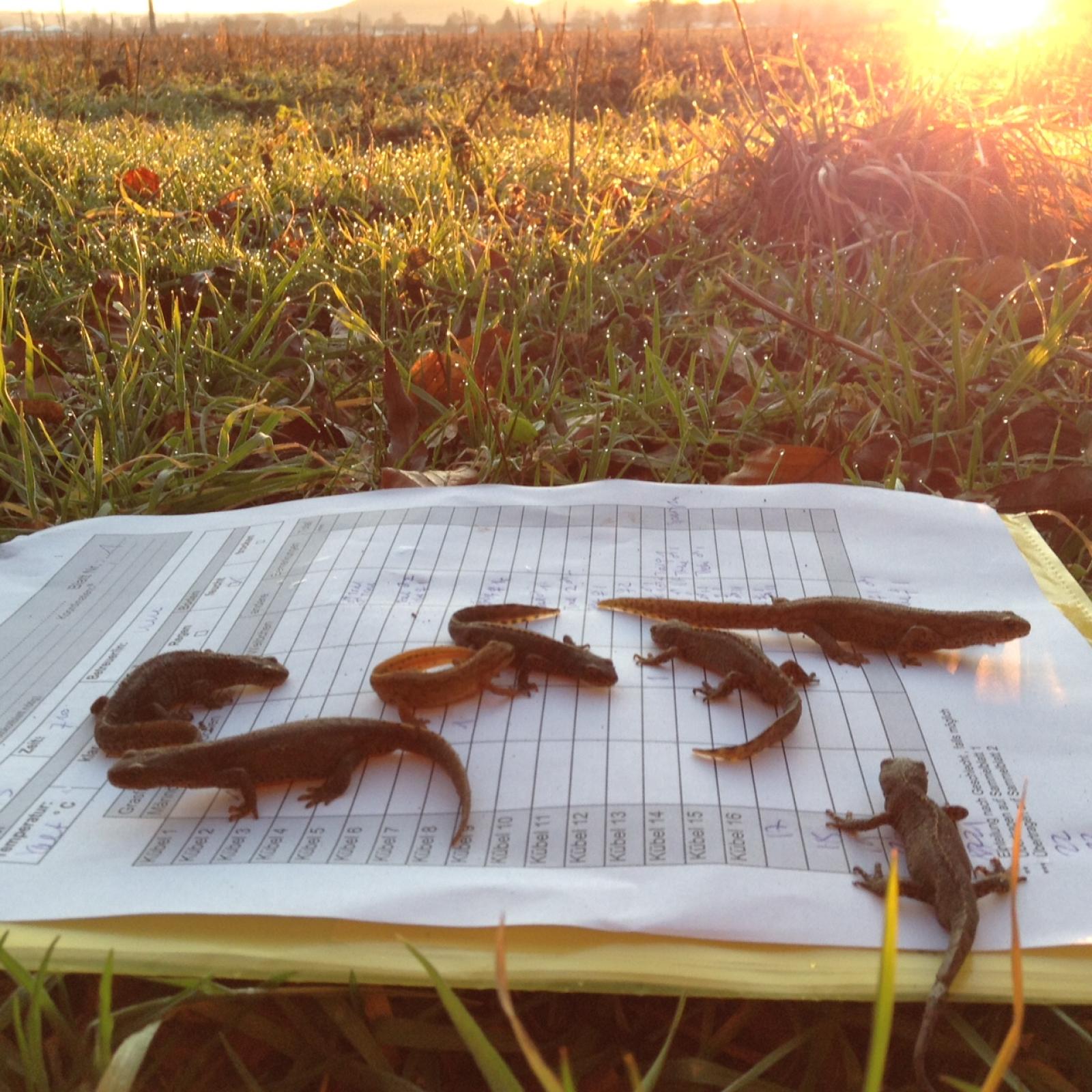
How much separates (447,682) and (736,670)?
18.8 inches

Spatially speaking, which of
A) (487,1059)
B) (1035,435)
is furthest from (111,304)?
(487,1059)

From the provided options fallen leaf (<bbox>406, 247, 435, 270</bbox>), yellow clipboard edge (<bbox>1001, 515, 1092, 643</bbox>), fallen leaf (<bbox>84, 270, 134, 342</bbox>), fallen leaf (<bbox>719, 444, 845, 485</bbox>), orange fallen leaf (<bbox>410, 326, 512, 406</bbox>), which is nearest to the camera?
yellow clipboard edge (<bbox>1001, 515, 1092, 643</bbox>)

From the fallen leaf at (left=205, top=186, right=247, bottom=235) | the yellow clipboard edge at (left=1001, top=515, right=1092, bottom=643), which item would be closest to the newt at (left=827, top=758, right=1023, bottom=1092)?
the yellow clipboard edge at (left=1001, top=515, right=1092, bottom=643)

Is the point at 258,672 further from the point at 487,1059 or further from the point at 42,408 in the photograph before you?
the point at 42,408

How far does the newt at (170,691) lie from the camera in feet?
5.21

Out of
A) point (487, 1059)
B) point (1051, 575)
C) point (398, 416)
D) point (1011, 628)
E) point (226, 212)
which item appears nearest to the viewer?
point (487, 1059)

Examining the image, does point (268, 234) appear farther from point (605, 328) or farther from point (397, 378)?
point (397, 378)

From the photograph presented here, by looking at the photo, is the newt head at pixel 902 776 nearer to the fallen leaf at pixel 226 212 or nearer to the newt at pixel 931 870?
the newt at pixel 931 870

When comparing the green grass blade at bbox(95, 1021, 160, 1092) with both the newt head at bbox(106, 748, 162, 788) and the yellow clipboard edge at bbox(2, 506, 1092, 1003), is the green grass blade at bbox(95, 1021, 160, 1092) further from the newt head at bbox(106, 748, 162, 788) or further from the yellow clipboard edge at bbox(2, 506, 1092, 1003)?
the newt head at bbox(106, 748, 162, 788)

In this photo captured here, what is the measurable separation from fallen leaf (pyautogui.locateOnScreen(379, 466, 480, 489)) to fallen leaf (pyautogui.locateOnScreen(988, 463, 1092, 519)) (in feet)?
4.14

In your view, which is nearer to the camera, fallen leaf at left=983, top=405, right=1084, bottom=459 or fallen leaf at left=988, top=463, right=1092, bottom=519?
fallen leaf at left=988, top=463, right=1092, bottom=519

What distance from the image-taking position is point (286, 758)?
4.85 ft

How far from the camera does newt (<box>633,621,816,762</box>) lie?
1531mm

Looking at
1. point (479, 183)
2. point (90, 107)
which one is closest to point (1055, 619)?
point (479, 183)
